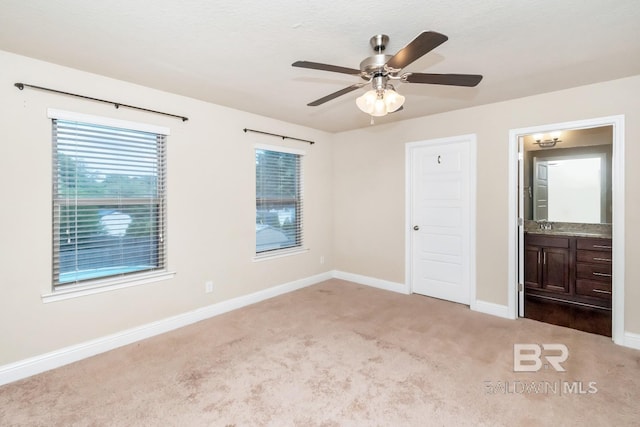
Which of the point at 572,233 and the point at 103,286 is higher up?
the point at 572,233

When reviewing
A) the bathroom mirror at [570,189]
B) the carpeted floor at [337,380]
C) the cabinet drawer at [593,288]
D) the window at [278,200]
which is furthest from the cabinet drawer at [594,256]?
the window at [278,200]

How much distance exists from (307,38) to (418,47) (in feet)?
2.84

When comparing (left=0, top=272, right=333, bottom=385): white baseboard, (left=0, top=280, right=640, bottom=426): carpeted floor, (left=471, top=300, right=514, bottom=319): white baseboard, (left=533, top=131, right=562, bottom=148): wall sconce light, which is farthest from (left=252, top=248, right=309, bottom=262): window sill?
(left=533, top=131, right=562, bottom=148): wall sconce light

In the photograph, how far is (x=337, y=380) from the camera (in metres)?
2.31

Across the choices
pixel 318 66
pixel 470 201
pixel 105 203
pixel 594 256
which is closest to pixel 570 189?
pixel 594 256

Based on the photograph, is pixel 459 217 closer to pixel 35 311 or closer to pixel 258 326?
pixel 258 326

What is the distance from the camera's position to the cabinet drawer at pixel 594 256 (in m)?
3.72

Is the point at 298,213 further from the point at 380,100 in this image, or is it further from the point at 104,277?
the point at 380,100

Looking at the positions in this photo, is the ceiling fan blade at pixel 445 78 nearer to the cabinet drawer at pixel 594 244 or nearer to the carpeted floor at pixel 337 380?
the carpeted floor at pixel 337 380

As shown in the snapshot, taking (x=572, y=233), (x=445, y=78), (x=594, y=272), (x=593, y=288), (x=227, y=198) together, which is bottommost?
(x=593, y=288)

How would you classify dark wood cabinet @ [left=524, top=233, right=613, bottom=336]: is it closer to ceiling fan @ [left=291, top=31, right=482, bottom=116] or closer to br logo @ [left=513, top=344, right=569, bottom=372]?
br logo @ [left=513, top=344, right=569, bottom=372]

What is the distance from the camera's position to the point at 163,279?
126 inches

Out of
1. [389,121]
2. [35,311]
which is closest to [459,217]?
[389,121]

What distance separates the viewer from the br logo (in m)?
2.48
